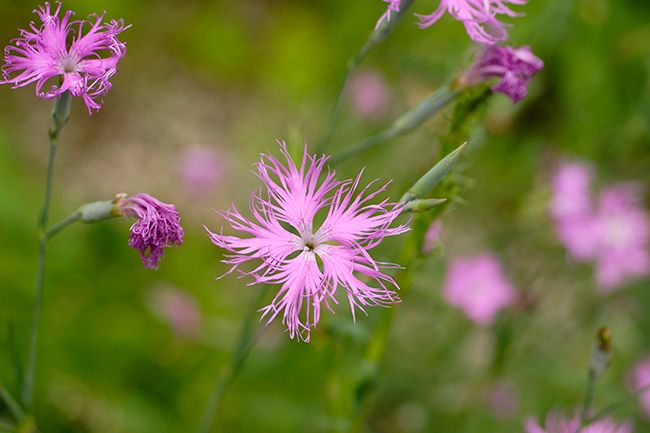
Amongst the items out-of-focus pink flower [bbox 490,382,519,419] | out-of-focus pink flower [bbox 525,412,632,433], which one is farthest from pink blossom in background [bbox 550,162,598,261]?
out-of-focus pink flower [bbox 525,412,632,433]

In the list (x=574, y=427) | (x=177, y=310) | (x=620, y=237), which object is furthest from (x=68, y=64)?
(x=620, y=237)

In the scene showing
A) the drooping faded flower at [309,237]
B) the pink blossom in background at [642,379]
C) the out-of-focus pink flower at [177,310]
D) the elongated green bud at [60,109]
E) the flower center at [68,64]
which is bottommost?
the drooping faded flower at [309,237]

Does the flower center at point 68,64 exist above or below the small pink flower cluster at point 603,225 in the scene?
below

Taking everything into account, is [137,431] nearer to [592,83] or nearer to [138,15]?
[592,83]

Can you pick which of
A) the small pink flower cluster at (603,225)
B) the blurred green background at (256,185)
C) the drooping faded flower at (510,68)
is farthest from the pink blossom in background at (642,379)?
the drooping faded flower at (510,68)

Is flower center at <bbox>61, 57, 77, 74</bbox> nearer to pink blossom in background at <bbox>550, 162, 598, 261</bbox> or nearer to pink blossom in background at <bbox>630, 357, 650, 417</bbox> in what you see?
pink blossom in background at <bbox>550, 162, 598, 261</bbox>

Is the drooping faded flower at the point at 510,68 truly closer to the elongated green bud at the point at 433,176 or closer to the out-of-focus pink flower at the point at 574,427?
the elongated green bud at the point at 433,176

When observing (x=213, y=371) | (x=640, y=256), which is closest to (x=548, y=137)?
(x=640, y=256)
